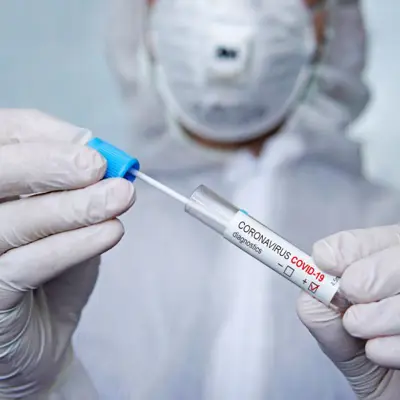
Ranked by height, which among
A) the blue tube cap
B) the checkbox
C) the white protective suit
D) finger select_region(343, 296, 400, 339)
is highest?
the blue tube cap

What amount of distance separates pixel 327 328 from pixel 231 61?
0.58 metres

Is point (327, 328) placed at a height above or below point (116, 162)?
below

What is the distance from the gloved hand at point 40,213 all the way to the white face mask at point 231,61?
474 millimetres

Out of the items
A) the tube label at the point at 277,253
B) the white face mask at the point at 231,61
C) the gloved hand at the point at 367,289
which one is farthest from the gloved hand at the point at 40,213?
the white face mask at the point at 231,61

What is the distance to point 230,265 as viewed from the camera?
1.28 meters

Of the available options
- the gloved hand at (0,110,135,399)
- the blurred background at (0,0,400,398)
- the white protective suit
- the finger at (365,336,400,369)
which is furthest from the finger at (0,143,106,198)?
the blurred background at (0,0,400,398)

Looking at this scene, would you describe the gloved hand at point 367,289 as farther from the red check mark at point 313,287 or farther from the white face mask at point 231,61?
the white face mask at point 231,61

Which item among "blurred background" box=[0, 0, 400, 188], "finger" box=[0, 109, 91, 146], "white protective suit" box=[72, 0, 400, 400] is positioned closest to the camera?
"finger" box=[0, 109, 91, 146]

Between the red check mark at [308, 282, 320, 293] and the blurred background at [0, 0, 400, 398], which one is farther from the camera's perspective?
the blurred background at [0, 0, 400, 398]

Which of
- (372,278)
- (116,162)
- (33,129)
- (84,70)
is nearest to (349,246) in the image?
(372,278)

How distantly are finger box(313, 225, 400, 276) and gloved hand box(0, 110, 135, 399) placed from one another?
0.71 feet

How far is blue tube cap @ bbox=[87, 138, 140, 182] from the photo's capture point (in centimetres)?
77

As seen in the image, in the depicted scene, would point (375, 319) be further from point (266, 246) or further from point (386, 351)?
point (266, 246)

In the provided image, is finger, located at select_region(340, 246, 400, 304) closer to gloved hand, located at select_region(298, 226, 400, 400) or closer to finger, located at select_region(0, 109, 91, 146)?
gloved hand, located at select_region(298, 226, 400, 400)
